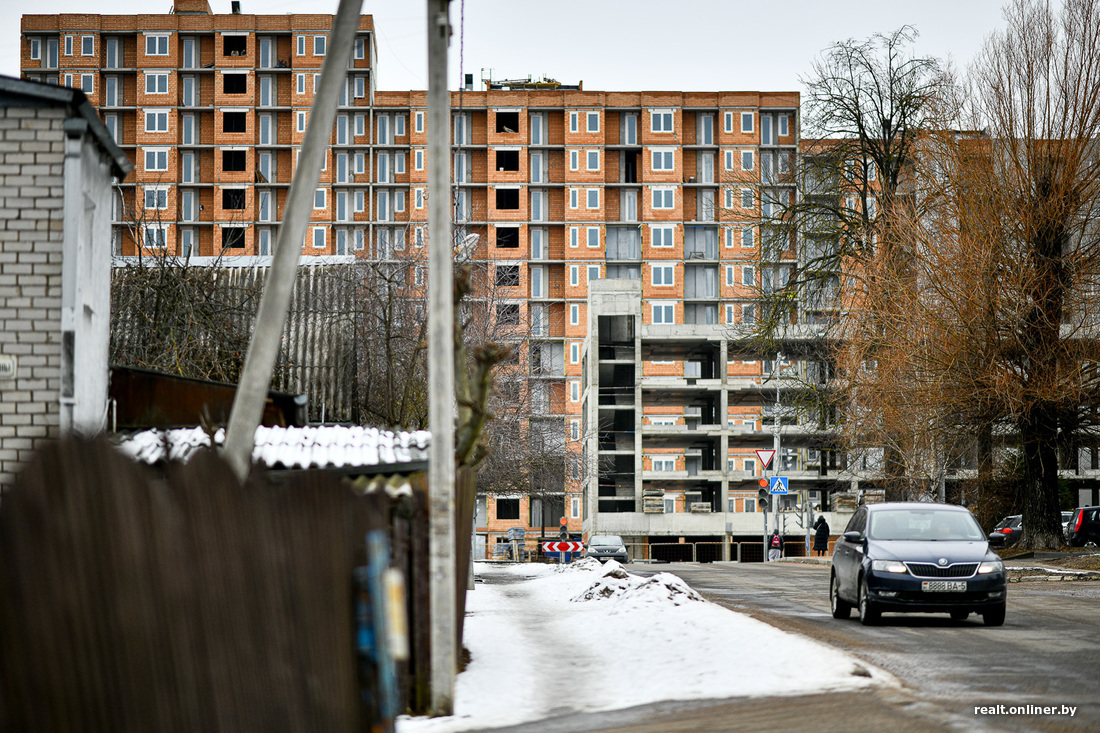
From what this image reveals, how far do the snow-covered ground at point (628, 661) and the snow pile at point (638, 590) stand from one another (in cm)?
4

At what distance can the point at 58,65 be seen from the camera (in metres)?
97.8

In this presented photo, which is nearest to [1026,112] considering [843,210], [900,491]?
[843,210]

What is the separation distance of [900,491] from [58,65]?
3084 inches

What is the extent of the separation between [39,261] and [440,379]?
6.12 m

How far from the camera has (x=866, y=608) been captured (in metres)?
16.2

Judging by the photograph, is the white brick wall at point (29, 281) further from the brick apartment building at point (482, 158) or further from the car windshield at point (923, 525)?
the brick apartment building at point (482, 158)

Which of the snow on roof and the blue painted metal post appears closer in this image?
the blue painted metal post

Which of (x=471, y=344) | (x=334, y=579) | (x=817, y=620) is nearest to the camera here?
(x=334, y=579)

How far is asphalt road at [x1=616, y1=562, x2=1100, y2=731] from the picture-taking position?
8.80m

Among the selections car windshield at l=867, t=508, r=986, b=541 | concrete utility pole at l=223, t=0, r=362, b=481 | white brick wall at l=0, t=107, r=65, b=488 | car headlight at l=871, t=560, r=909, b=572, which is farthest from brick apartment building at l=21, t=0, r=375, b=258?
concrete utility pole at l=223, t=0, r=362, b=481

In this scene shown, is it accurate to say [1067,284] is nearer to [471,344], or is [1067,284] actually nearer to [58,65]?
[471,344]

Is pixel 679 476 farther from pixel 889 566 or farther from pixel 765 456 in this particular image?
pixel 889 566

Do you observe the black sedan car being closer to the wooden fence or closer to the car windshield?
the car windshield

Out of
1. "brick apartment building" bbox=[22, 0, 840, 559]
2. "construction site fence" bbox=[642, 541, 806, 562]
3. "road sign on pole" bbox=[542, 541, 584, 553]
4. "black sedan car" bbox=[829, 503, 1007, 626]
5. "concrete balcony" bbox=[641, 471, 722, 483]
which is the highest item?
"brick apartment building" bbox=[22, 0, 840, 559]
